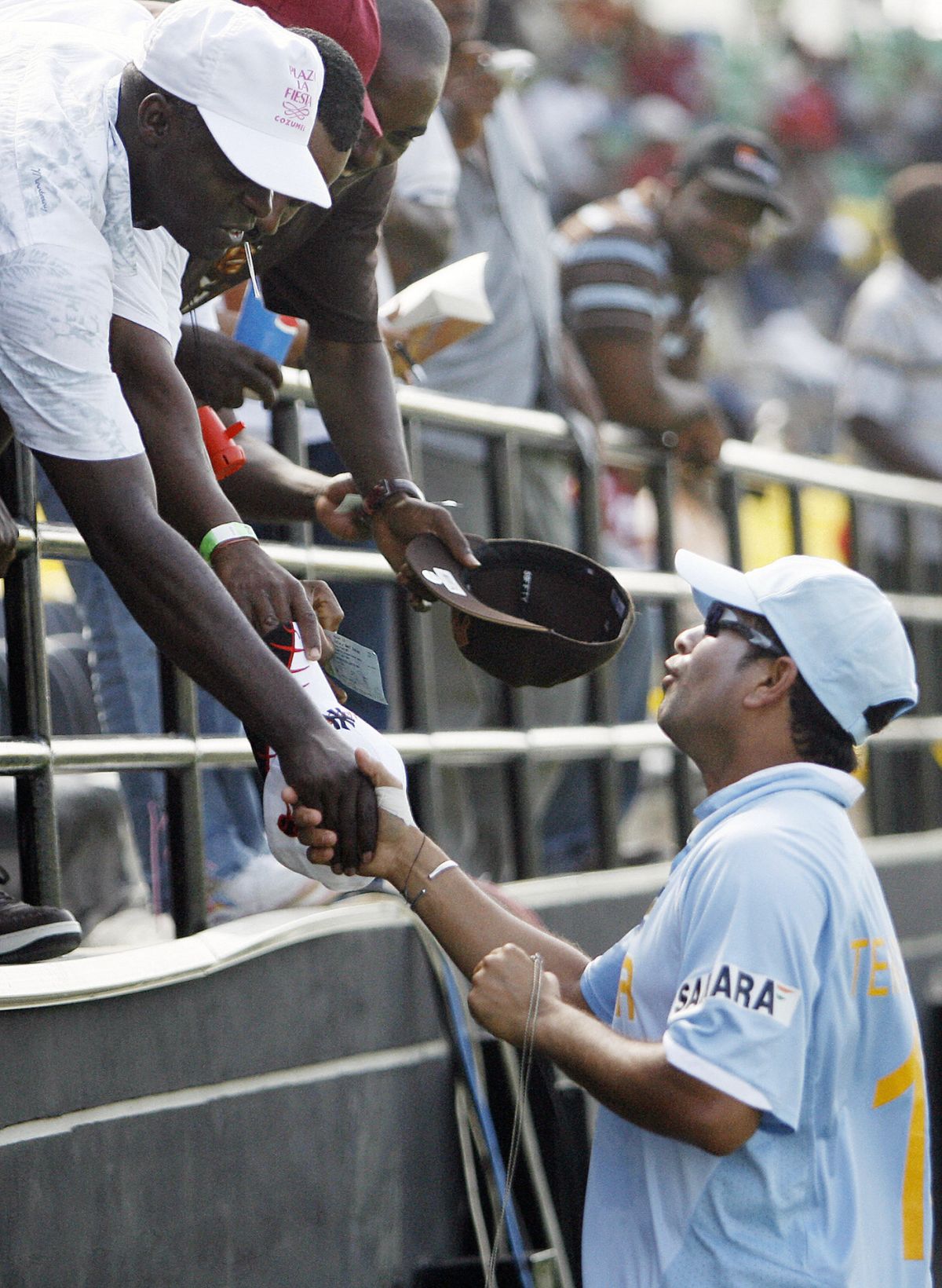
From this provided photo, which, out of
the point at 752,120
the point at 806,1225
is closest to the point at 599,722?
the point at 806,1225

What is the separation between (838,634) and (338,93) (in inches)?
50.0

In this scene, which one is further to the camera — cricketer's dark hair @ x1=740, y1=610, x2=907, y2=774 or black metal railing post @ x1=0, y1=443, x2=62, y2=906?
black metal railing post @ x1=0, y1=443, x2=62, y2=906

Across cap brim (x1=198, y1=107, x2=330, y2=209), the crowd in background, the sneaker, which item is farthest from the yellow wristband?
the sneaker

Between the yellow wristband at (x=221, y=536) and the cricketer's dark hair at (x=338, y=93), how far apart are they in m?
0.71

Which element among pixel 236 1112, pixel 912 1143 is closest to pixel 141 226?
pixel 236 1112

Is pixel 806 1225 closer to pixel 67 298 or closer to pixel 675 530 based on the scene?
pixel 67 298

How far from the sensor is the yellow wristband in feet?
9.93

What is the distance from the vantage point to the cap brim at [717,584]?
116 inches

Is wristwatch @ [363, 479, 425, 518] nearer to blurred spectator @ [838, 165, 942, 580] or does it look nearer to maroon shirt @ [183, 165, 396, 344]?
maroon shirt @ [183, 165, 396, 344]

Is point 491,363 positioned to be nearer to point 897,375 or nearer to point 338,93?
point 338,93

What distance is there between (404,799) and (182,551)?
0.51 meters

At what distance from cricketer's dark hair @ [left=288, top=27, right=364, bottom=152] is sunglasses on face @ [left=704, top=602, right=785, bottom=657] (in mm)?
1045

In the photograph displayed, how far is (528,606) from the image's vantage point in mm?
3553

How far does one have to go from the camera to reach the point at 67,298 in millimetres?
2736
